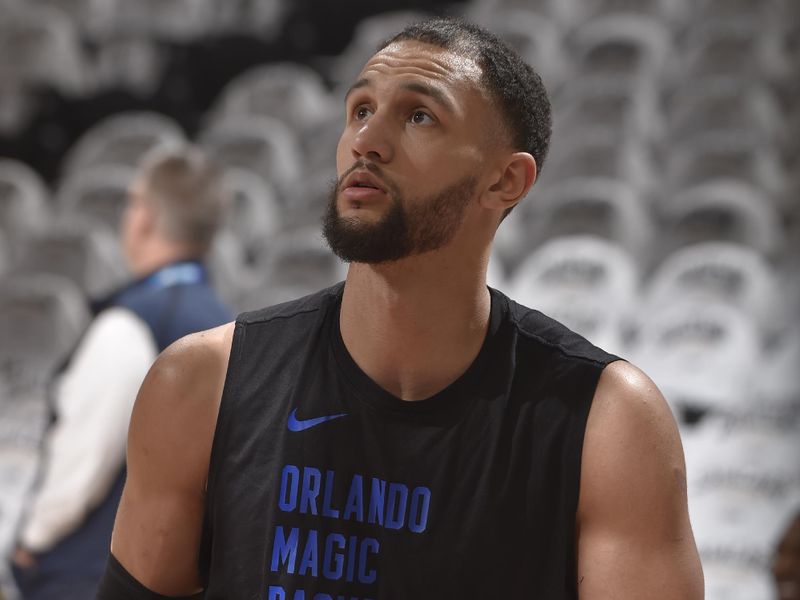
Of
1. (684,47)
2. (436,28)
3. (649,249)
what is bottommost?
(436,28)

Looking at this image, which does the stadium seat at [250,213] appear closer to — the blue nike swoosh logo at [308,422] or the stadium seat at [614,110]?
the stadium seat at [614,110]

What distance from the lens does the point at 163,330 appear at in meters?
2.85

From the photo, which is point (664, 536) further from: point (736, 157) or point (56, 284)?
point (736, 157)

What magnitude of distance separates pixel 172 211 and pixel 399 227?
5.91ft

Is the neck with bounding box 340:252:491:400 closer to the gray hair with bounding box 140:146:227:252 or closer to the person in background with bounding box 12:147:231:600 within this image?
the person in background with bounding box 12:147:231:600

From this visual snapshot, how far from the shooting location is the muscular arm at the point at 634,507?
4.36 ft

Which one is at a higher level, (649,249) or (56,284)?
(649,249)

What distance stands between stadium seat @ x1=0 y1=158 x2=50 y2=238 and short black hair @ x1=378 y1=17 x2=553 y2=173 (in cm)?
428

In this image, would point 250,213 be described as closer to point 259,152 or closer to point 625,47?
point 259,152

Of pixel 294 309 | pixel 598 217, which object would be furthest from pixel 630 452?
pixel 598 217

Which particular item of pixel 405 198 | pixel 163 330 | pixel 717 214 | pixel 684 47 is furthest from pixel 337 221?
pixel 684 47

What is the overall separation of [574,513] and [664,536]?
0.10m

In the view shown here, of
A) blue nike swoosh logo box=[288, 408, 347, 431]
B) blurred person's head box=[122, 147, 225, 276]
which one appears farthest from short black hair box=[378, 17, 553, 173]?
blurred person's head box=[122, 147, 225, 276]

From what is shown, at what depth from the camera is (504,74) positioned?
1.47 meters
